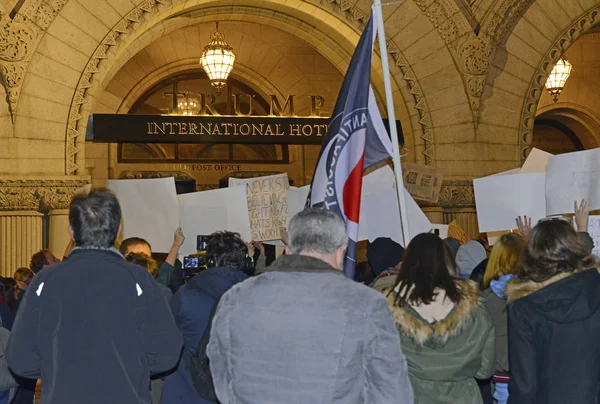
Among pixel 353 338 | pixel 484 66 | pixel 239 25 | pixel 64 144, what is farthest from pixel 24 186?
pixel 353 338

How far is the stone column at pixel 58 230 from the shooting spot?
1270 cm

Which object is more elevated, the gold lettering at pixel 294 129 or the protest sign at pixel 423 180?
the gold lettering at pixel 294 129

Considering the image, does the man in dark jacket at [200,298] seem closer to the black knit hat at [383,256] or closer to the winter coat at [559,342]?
the black knit hat at [383,256]

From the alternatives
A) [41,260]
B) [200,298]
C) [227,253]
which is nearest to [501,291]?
[227,253]

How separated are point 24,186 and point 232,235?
7.08 m

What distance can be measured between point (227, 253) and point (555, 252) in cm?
185

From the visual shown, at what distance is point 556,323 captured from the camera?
17.1 feet

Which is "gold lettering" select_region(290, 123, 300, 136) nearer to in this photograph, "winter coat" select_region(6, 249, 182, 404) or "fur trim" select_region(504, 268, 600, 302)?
"fur trim" select_region(504, 268, 600, 302)

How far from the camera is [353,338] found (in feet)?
12.6

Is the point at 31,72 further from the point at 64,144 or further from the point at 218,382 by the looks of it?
the point at 218,382

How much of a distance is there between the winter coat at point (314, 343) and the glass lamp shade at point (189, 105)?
49.1ft

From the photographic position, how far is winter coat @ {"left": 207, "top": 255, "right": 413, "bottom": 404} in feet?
12.6

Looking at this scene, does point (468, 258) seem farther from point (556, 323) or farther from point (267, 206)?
point (267, 206)

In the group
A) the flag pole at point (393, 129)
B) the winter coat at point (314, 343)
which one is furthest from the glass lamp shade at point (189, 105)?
the winter coat at point (314, 343)
